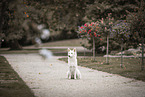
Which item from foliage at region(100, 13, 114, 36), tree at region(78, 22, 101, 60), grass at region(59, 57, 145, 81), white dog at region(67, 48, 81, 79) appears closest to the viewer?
white dog at region(67, 48, 81, 79)

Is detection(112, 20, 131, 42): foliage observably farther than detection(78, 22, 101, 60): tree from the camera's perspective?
No

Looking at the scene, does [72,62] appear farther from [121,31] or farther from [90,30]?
[90,30]

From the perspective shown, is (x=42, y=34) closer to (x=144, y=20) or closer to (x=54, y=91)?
(x=54, y=91)

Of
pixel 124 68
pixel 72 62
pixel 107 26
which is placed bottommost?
pixel 124 68

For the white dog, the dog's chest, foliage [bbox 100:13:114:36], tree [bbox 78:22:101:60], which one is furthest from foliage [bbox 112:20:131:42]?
the dog's chest

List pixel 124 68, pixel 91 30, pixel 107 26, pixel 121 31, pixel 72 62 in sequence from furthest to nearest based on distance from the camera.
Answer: pixel 91 30, pixel 107 26, pixel 121 31, pixel 124 68, pixel 72 62

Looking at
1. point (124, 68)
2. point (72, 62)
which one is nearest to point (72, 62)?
point (72, 62)

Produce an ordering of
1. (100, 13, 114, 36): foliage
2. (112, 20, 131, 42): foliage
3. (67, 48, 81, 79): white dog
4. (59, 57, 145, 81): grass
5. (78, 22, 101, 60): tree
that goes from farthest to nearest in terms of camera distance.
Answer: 1. (78, 22, 101, 60): tree
2. (100, 13, 114, 36): foliage
3. (112, 20, 131, 42): foliage
4. (59, 57, 145, 81): grass
5. (67, 48, 81, 79): white dog

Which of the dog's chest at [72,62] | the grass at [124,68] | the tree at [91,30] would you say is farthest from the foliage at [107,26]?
the dog's chest at [72,62]

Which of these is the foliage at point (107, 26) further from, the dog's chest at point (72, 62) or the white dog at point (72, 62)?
the dog's chest at point (72, 62)

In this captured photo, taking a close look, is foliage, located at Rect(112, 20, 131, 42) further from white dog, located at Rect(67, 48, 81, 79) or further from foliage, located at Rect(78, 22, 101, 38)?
white dog, located at Rect(67, 48, 81, 79)

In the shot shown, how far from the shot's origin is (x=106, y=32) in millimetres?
16875

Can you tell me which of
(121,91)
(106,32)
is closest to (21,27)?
(121,91)

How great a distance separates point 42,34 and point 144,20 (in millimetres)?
10988
